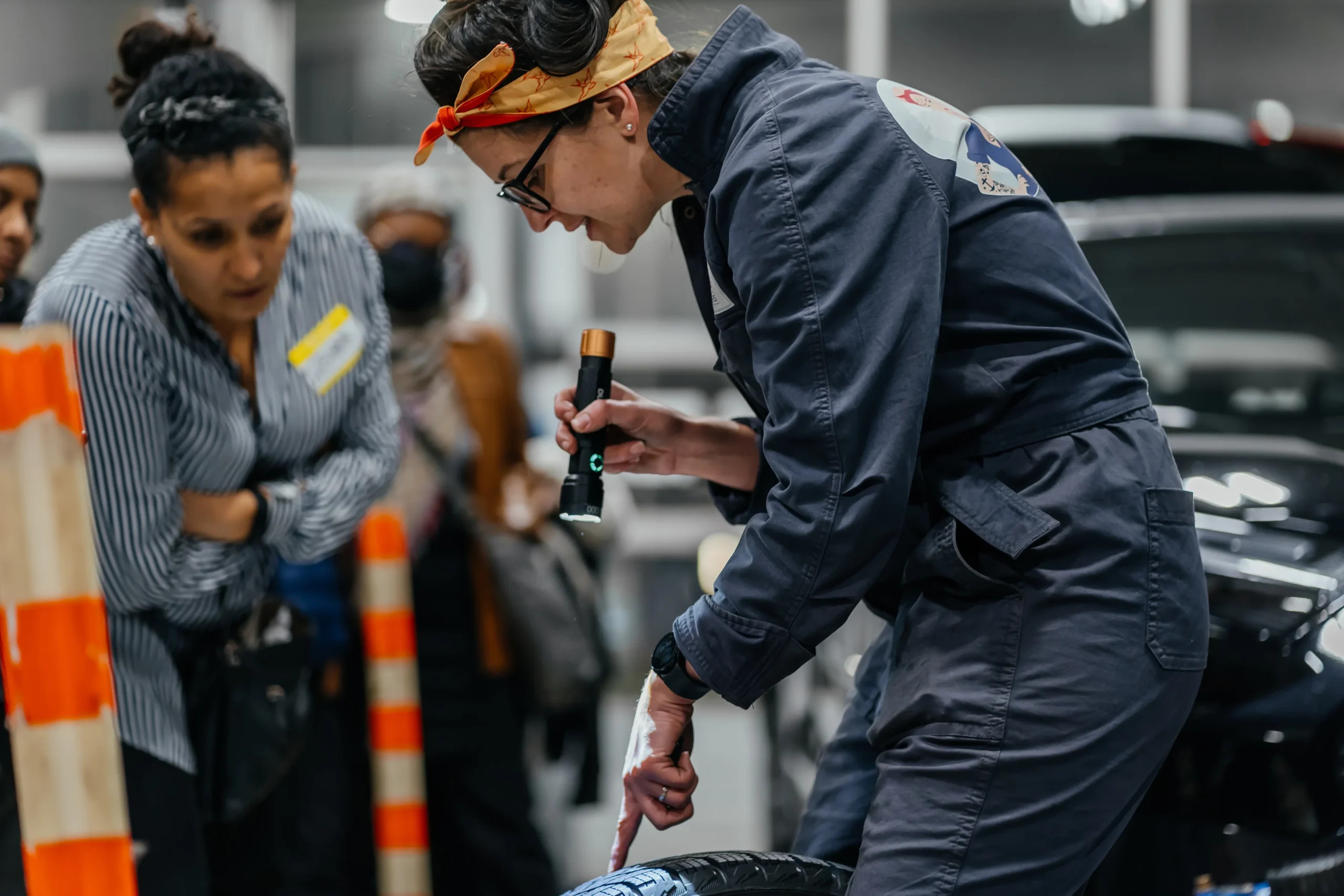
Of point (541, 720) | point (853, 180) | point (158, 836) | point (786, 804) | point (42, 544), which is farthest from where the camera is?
point (541, 720)

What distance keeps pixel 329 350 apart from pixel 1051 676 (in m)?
1.46

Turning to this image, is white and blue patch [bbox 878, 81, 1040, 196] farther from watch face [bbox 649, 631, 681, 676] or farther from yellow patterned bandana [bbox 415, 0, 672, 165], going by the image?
watch face [bbox 649, 631, 681, 676]

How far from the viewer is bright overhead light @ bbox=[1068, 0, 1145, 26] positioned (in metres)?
7.04

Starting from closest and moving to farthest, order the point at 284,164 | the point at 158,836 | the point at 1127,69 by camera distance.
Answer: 1. the point at 158,836
2. the point at 284,164
3. the point at 1127,69

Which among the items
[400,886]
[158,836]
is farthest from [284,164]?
[400,886]

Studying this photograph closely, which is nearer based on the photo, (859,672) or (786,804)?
(859,672)

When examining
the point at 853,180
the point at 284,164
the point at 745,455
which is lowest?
the point at 745,455

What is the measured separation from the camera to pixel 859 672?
1.81 m

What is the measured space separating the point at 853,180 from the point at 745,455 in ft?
1.95

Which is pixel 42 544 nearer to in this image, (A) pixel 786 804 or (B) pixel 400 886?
(B) pixel 400 886

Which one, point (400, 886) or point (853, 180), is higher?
point (853, 180)

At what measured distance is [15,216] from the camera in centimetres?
235

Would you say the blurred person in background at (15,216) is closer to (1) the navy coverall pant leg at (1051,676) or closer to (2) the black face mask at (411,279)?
(2) the black face mask at (411,279)

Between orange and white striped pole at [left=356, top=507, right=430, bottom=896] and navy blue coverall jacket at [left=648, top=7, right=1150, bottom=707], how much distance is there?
175cm
